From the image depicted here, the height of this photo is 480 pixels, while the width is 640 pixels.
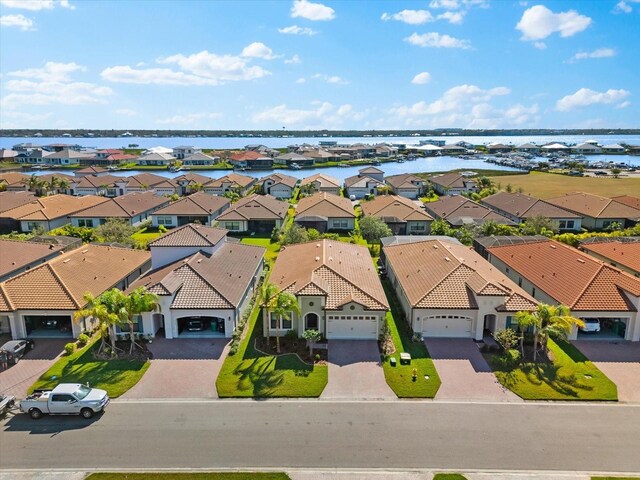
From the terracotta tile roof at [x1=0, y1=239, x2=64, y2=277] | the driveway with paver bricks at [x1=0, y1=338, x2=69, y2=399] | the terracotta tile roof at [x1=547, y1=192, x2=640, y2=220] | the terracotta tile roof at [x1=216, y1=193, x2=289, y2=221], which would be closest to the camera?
the driveway with paver bricks at [x1=0, y1=338, x2=69, y2=399]

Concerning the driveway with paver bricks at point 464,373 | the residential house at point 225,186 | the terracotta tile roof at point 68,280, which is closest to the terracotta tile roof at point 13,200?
the residential house at point 225,186

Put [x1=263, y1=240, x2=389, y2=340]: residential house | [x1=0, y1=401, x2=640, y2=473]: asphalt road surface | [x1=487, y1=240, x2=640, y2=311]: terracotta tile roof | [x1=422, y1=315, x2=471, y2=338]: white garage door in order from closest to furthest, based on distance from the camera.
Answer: [x1=0, y1=401, x2=640, y2=473]: asphalt road surface → [x1=263, y1=240, x2=389, y2=340]: residential house → [x1=422, y1=315, x2=471, y2=338]: white garage door → [x1=487, y1=240, x2=640, y2=311]: terracotta tile roof

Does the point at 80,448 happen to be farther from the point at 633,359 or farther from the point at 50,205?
the point at 50,205

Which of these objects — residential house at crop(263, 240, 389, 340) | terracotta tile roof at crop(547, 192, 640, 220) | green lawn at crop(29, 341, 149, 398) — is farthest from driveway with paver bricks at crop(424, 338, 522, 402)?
terracotta tile roof at crop(547, 192, 640, 220)

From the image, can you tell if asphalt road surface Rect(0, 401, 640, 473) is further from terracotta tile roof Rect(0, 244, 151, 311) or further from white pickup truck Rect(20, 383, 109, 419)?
terracotta tile roof Rect(0, 244, 151, 311)

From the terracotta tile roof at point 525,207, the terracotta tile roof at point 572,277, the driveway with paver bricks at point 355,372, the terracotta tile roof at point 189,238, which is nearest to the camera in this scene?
the driveway with paver bricks at point 355,372

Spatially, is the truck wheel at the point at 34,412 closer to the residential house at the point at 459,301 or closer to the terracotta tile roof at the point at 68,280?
the terracotta tile roof at the point at 68,280

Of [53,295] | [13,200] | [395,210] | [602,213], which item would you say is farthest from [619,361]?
[13,200]
